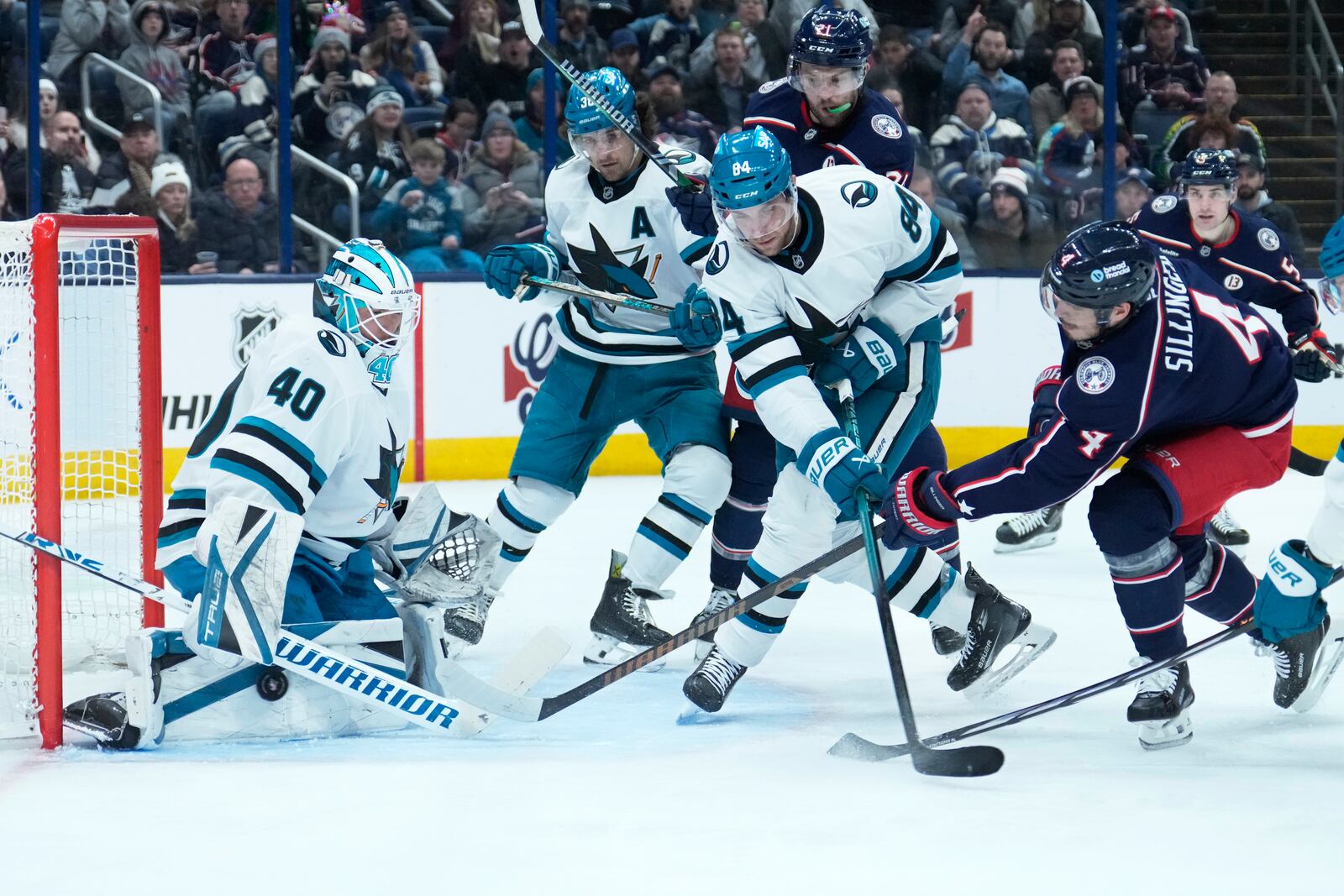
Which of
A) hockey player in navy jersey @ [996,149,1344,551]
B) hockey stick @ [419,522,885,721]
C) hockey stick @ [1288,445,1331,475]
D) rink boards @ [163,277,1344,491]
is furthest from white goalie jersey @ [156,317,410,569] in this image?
rink boards @ [163,277,1344,491]

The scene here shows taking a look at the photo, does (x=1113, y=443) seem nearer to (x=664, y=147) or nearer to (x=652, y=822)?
(x=652, y=822)

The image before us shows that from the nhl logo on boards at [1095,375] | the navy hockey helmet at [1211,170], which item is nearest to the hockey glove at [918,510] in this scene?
the nhl logo on boards at [1095,375]

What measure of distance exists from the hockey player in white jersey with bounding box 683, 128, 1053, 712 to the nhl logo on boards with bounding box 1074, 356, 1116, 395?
1.25ft

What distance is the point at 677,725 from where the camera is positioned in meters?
2.96

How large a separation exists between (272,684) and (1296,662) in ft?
5.87

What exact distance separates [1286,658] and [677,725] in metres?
1.10

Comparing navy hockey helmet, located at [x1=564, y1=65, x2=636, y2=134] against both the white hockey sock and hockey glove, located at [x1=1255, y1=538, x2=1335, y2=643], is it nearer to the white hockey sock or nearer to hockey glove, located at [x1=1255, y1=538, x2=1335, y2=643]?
the white hockey sock

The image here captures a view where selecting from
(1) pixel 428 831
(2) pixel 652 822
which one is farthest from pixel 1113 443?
(1) pixel 428 831

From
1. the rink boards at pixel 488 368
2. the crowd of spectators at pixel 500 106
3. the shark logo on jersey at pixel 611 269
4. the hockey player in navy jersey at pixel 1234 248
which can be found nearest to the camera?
the shark logo on jersey at pixel 611 269

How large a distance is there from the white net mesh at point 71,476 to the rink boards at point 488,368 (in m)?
1.07

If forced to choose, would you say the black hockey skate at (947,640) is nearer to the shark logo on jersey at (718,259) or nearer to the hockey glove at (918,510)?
the hockey glove at (918,510)

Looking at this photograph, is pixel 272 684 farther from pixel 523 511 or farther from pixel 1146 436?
pixel 1146 436

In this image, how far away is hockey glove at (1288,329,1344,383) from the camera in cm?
420

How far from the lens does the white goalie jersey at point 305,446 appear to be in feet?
8.36
